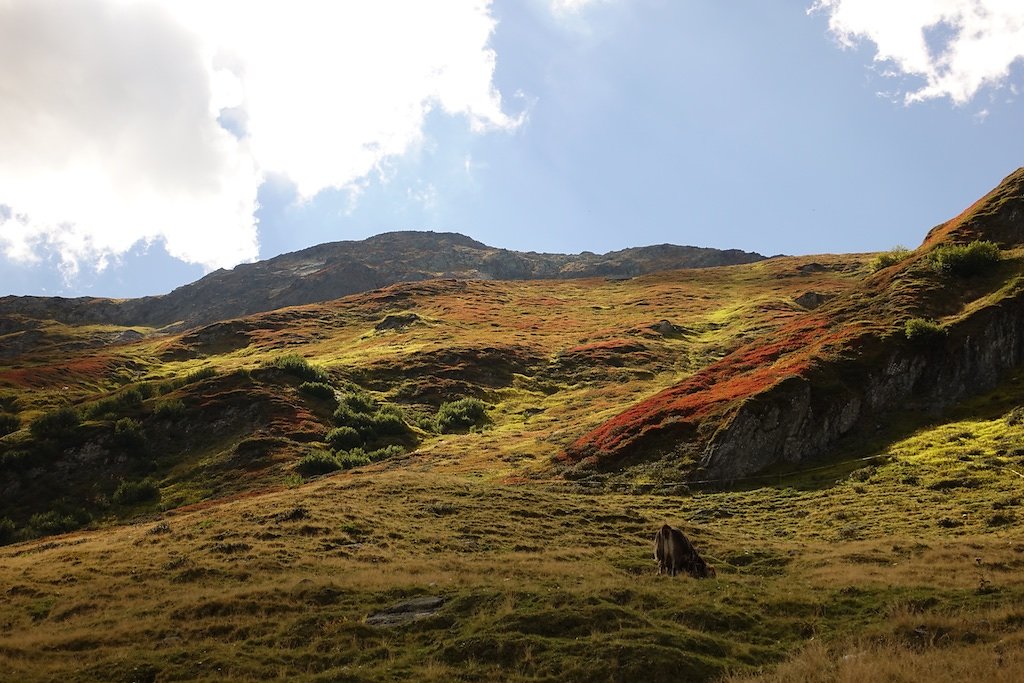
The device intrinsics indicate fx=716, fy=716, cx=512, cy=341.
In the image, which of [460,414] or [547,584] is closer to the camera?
[547,584]

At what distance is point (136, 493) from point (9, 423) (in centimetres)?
2670

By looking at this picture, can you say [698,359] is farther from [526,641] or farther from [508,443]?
[526,641]

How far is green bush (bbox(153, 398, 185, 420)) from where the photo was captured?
74062 millimetres

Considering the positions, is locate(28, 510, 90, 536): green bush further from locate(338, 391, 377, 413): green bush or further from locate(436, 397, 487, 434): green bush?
locate(436, 397, 487, 434): green bush

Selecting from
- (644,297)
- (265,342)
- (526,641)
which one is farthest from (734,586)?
(644,297)

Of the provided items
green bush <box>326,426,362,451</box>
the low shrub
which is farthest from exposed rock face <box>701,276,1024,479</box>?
green bush <box>326,426,362,451</box>

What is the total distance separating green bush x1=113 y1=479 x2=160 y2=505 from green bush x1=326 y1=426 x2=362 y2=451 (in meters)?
15.6

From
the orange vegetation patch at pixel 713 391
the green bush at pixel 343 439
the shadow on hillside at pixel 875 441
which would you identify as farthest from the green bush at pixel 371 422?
the shadow on hillside at pixel 875 441

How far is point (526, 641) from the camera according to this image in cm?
1777

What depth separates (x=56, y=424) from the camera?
69.4m

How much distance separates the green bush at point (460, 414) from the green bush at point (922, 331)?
46190 millimetres

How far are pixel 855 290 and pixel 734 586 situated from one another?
4987 cm

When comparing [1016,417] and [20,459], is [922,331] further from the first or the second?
[20,459]

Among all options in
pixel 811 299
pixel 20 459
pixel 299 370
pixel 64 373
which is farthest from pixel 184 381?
pixel 811 299
